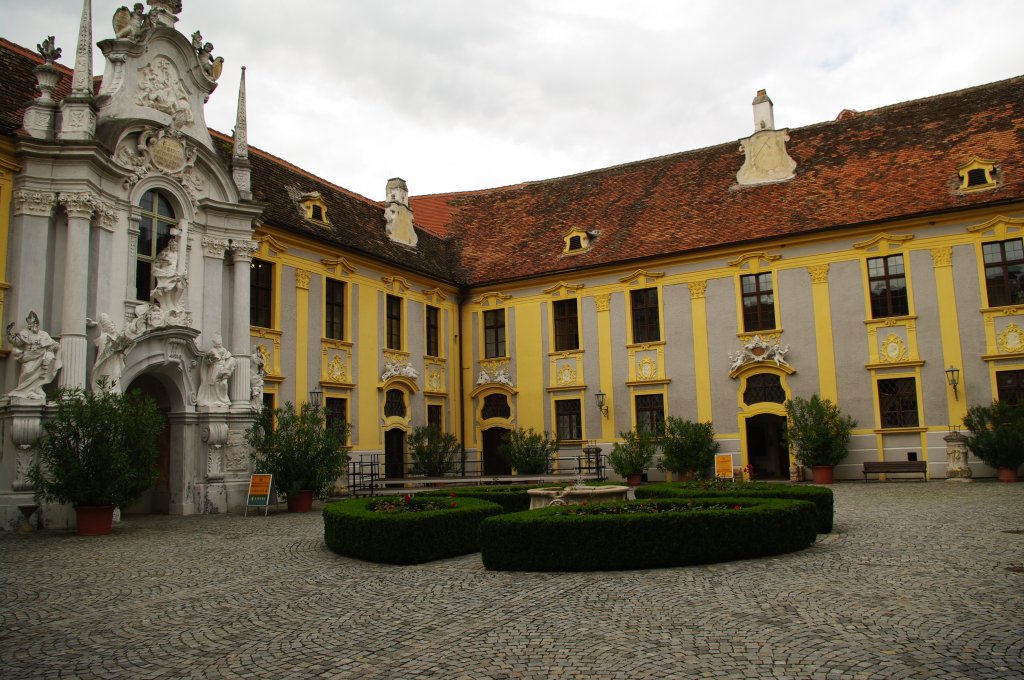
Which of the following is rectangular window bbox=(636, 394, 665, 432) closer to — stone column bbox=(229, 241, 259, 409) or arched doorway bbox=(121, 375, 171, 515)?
stone column bbox=(229, 241, 259, 409)

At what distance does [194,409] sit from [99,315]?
297 centimetres

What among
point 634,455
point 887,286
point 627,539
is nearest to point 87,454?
point 627,539

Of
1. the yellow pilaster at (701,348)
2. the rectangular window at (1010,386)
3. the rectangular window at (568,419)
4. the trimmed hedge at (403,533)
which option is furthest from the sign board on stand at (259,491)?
the rectangular window at (1010,386)

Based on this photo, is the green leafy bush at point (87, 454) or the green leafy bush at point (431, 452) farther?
the green leafy bush at point (431, 452)

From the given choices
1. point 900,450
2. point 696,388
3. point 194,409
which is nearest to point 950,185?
Answer: point 900,450

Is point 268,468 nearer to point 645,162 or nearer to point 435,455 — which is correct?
point 435,455

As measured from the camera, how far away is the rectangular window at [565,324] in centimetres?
2712

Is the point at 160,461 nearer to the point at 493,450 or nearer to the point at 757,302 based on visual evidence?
the point at 493,450

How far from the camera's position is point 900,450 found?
22109 mm

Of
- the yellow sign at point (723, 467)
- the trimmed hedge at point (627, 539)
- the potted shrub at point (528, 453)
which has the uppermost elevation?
the potted shrub at point (528, 453)

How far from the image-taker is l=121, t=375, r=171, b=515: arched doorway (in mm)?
17578

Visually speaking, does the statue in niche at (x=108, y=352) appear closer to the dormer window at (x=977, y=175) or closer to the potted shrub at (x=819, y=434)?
the potted shrub at (x=819, y=434)

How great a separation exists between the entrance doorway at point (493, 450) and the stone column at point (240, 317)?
10769 millimetres

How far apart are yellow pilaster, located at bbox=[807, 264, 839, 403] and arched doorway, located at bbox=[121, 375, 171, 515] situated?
1739 cm
